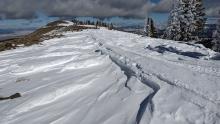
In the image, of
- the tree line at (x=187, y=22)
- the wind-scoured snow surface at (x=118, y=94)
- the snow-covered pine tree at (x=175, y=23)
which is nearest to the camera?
the wind-scoured snow surface at (x=118, y=94)

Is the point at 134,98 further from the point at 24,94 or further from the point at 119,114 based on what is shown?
the point at 24,94

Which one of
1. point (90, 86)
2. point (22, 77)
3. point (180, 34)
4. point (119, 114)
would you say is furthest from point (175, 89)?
point (180, 34)

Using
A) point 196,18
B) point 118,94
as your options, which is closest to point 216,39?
point 196,18

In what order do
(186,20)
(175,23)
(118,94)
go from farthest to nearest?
(175,23)
(186,20)
(118,94)

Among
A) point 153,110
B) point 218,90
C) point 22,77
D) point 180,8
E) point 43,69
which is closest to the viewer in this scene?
point 153,110

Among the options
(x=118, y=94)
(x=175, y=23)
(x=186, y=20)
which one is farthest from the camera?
(x=175, y=23)

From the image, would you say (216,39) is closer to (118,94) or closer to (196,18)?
(196,18)

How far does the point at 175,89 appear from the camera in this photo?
26.0ft

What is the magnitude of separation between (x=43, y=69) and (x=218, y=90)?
908cm

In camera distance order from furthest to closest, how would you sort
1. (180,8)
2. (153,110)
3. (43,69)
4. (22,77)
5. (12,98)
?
(180,8), (43,69), (22,77), (12,98), (153,110)

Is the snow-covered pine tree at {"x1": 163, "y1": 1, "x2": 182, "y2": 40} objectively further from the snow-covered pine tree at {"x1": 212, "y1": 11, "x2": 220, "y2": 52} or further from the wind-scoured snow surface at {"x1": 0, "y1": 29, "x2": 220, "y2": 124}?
the wind-scoured snow surface at {"x1": 0, "y1": 29, "x2": 220, "y2": 124}

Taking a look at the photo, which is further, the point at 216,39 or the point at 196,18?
the point at 196,18

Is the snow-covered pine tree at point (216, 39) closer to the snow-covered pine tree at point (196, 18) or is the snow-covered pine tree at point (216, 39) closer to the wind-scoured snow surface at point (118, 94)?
the snow-covered pine tree at point (196, 18)

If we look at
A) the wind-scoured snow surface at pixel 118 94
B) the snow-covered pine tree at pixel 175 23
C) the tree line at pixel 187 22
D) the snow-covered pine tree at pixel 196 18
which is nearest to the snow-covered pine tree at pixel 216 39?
the tree line at pixel 187 22
